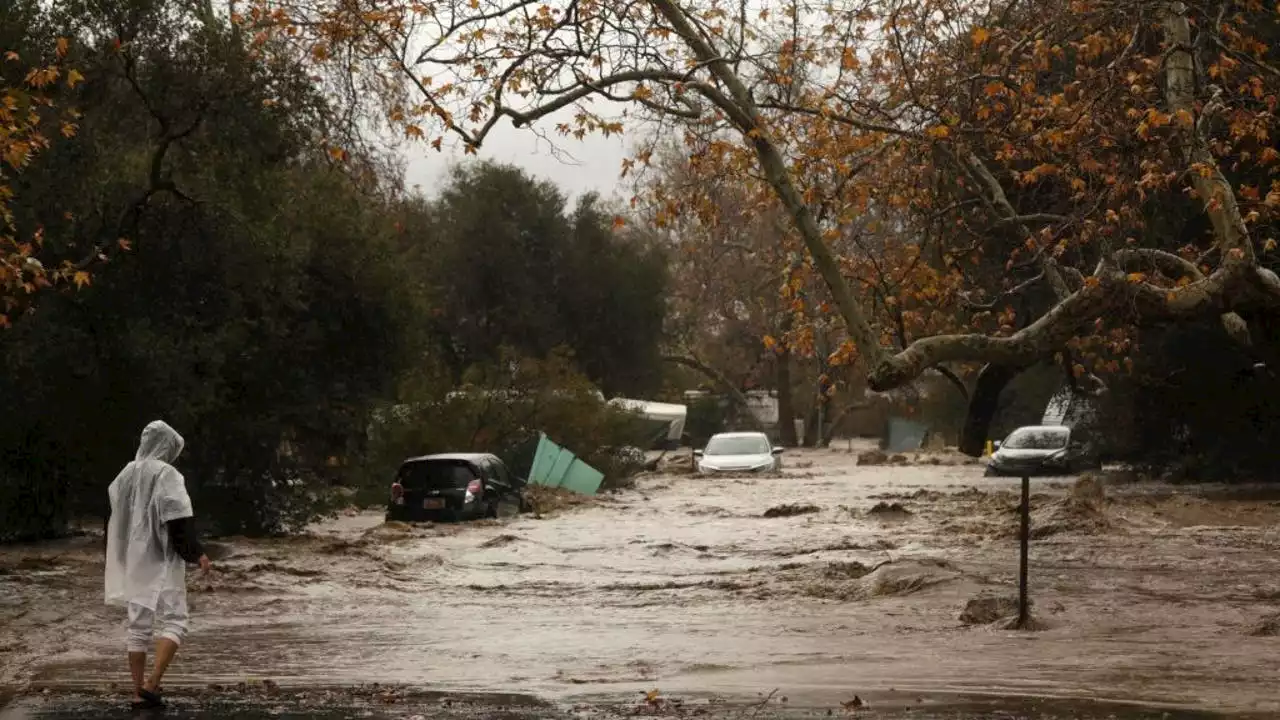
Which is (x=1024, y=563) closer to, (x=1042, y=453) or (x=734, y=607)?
(x=734, y=607)

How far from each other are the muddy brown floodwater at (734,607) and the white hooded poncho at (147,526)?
1050 mm

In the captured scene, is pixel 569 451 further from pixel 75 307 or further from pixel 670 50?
pixel 670 50

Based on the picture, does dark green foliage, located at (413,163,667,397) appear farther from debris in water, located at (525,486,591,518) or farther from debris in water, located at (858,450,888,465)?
debris in water, located at (525,486,591,518)

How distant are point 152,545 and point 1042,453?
37.8 meters

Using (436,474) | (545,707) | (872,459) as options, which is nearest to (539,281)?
(872,459)

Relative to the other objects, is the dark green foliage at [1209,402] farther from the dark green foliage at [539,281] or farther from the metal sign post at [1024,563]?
the dark green foliage at [539,281]

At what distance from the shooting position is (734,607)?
1903 centimetres

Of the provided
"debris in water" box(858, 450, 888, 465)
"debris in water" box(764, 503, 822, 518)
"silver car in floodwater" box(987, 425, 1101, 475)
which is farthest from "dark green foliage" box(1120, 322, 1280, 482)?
"debris in water" box(858, 450, 888, 465)

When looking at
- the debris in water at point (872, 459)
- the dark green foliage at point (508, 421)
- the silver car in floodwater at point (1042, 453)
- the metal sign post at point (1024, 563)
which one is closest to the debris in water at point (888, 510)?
the dark green foliage at point (508, 421)

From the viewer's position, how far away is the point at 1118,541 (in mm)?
25000

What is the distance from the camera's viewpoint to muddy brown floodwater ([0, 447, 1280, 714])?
41.0 feet

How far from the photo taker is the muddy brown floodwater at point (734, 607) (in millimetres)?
12508

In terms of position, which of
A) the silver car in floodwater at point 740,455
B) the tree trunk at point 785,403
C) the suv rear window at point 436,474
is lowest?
the suv rear window at point 436,474

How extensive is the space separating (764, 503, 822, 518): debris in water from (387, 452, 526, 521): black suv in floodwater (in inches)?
275
